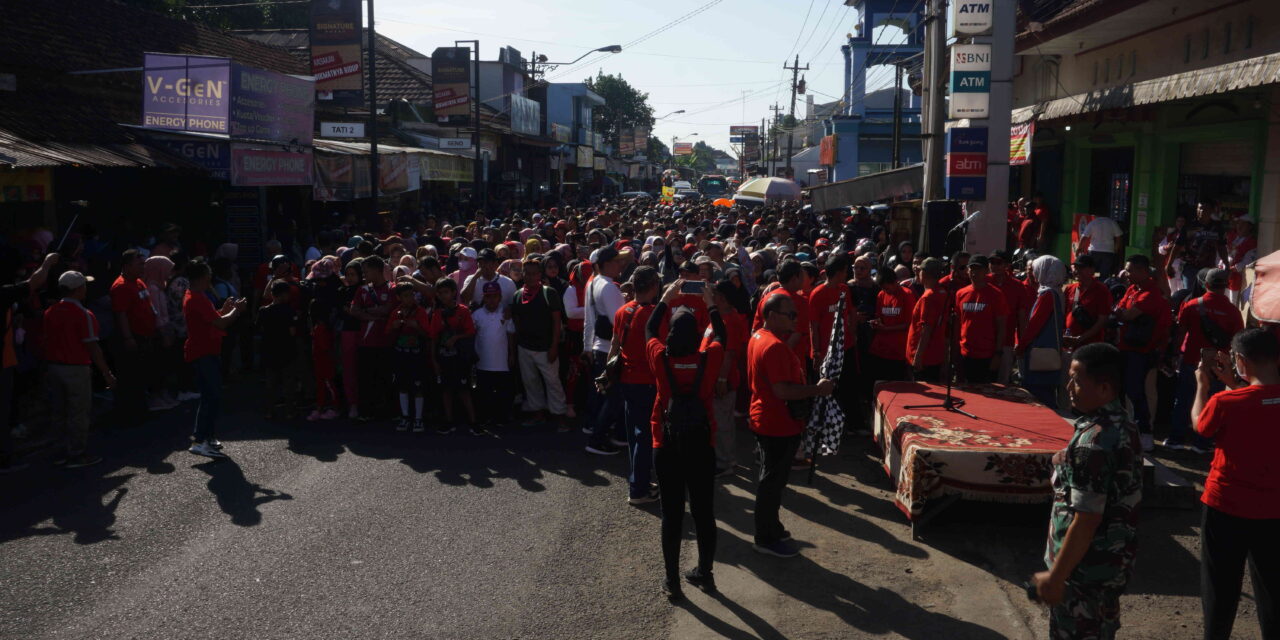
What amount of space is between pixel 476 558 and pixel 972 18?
1103cm

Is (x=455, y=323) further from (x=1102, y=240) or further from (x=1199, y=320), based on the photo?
(x=1102, y=240)

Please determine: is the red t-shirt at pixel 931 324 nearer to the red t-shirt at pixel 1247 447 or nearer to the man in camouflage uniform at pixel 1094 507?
the red t-shirt at pixel 1247 447

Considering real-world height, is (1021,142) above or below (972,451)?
above

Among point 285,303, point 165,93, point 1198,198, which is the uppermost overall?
point 165,93

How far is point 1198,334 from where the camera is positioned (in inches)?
343

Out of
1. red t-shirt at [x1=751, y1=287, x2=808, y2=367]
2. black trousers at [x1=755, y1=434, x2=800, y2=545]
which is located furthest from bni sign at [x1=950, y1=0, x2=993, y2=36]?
black trousers at [x1=755, y1=434, x2=800, y2=545]

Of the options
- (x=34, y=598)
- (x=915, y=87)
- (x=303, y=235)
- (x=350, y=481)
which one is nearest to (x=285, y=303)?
(x=350, y=481)

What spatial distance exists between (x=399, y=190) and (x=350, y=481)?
14.8 m

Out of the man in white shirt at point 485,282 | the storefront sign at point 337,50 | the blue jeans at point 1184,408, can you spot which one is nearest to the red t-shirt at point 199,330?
the man in white shirt at point 485,282

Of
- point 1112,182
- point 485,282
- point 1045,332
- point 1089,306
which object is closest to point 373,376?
point 485,282

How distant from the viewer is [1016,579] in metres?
6.24

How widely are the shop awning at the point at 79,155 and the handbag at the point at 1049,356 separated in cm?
1085

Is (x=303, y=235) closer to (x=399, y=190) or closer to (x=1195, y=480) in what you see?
(x=399, y=190)

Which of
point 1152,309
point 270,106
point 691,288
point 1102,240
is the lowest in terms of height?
point 1152,309
